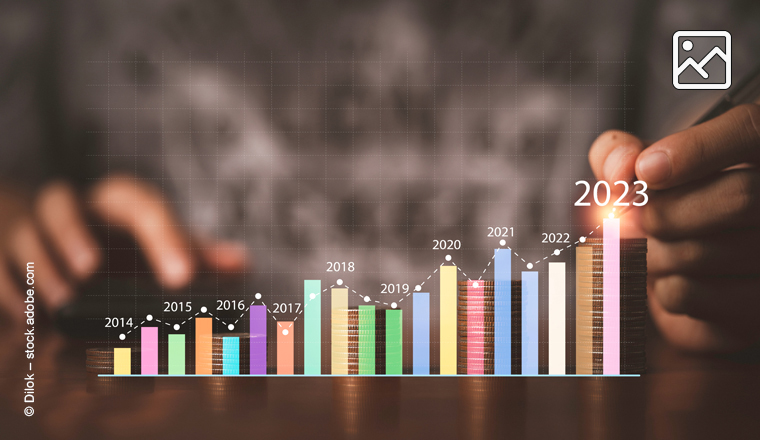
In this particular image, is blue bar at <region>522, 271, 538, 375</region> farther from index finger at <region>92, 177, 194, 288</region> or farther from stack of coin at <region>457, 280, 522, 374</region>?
index finger at <region>92, 177, 194, 288</region>

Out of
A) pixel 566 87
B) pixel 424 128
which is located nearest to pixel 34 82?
pixel 424 128

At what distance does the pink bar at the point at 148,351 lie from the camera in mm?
2115

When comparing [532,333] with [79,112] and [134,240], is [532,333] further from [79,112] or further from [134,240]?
[79,112]

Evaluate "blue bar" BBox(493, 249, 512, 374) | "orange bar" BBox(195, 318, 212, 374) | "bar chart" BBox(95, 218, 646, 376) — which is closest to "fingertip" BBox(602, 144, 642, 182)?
"bar chart" BBox(95, 218, 646, 376)

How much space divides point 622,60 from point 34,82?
3362mm

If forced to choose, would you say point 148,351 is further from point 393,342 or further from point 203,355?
point 393,342

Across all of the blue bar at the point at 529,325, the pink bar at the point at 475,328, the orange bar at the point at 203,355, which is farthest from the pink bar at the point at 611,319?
the orange bar at the point at 203,355

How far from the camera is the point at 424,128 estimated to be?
279cm

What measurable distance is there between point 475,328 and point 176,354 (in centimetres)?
123

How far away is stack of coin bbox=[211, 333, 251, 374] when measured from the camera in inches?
78.9

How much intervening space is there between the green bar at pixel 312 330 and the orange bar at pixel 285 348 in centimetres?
6

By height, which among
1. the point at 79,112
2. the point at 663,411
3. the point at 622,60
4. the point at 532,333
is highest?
the point at 622,60

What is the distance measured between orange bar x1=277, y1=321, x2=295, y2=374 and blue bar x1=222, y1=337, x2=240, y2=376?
→ 0.56 feet

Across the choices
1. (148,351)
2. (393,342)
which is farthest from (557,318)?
(148,351)
